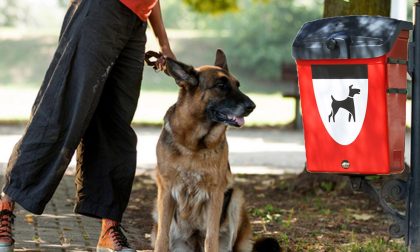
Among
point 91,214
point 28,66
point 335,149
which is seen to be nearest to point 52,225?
point 91,214

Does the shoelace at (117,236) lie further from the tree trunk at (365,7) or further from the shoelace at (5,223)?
the tree trunk at (365,7)

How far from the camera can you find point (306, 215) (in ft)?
25.1

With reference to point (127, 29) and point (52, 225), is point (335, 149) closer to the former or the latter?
point (127, 29)

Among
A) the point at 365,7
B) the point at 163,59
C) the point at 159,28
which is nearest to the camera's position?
the point at 163,59

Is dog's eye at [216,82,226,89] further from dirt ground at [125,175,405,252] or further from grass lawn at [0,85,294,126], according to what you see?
grass lawn at [0,85,294,126]

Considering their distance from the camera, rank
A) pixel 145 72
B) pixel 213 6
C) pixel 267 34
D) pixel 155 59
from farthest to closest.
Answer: pixel 267 34 < pixel 145 72 < pixel 213 6 < pixel 155 59

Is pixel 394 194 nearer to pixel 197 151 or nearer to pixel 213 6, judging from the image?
pixel 197 151

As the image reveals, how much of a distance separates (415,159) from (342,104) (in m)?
0.52

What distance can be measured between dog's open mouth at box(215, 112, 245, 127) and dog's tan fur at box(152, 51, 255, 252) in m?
0.09

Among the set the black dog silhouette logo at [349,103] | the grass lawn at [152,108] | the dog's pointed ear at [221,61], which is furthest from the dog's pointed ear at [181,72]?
the grass lawn at [152,108]

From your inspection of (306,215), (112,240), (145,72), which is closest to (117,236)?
(112,240)

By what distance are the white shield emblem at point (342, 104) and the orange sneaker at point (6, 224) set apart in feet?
6.34

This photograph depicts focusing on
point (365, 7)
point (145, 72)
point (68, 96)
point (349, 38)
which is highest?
point (145, 72)

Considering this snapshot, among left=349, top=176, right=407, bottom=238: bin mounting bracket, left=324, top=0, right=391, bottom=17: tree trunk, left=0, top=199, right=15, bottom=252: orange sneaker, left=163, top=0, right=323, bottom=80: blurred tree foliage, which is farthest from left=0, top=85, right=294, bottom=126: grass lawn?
left=349, top=176, right=407, bottom=238: bin mounting bracket
